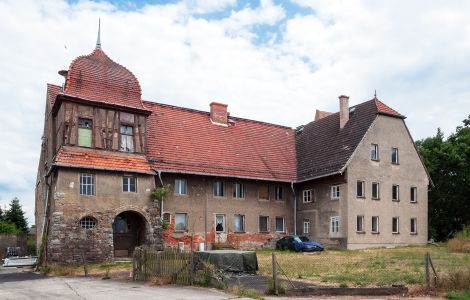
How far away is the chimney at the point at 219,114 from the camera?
41219 millimetres

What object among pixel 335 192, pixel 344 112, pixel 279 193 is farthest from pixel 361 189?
pixel 344 112

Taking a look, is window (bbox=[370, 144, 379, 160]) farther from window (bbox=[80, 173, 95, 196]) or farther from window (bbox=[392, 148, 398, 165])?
window (bbox=[80, 173, 95, 196])

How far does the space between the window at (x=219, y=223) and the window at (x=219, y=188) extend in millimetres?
1523

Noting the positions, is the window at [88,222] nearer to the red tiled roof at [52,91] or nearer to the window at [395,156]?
the red tiled roof at [52,91]

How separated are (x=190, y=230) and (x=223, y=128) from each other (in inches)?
379

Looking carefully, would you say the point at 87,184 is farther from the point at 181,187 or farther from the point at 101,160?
the point at 181,187

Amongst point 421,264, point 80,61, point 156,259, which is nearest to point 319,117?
point 80,61

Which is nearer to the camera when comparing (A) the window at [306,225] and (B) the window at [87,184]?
(B) the window at [87,184]

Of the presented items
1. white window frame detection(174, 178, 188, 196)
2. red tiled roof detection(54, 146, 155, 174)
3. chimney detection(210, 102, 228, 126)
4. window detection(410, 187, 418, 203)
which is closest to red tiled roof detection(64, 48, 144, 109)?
red tiled roof detection(54, 146, 155, 174)

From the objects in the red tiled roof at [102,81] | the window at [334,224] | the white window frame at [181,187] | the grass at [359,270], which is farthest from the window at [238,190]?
the grass at [359,270]

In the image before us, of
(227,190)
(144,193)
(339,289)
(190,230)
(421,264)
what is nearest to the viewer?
(339,289)

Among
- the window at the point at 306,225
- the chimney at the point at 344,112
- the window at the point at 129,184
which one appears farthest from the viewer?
the chimney at the point at 344,112

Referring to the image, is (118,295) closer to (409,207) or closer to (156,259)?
(156,259)

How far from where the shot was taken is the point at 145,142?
3359 centimetres
